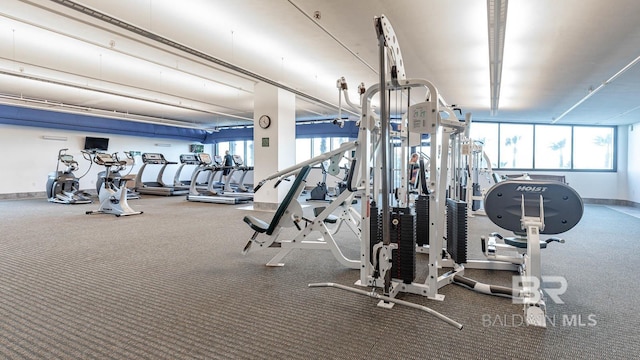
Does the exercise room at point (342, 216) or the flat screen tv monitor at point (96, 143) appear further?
the flat screen tv monitor at point (96, 143)

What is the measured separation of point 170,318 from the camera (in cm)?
244

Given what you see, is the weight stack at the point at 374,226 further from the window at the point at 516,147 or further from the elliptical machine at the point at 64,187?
the window at the point at 516,147

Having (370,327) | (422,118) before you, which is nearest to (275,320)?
(370,327)

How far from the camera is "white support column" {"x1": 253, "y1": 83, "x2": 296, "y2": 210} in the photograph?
7938 millimetres

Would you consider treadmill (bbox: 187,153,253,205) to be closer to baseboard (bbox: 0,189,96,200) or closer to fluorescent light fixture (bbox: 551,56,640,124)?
baseboard (bbox: 0,189,96,200)

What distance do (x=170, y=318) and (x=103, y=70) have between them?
6.89 metres

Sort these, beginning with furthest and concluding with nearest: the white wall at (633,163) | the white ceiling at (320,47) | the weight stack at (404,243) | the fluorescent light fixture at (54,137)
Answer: the fluorescent light fixture at (54,137)
the white wall at (633,163)
the white ceiling at (320,47)
the weight stack at (404,243)

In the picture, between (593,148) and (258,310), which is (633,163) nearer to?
(593,148)

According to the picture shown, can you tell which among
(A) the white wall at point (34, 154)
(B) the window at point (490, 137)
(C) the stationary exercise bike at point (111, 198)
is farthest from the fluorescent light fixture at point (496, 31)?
(A) the white wall at point (34, 154)

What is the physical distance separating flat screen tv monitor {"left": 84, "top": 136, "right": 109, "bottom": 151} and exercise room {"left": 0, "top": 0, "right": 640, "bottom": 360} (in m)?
2.32

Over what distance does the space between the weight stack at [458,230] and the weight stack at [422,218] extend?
0.28 metres

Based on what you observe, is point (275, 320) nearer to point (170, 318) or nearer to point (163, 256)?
point (170, 318)

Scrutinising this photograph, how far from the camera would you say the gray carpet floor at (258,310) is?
81.0 inches

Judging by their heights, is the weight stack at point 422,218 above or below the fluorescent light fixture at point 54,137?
below
